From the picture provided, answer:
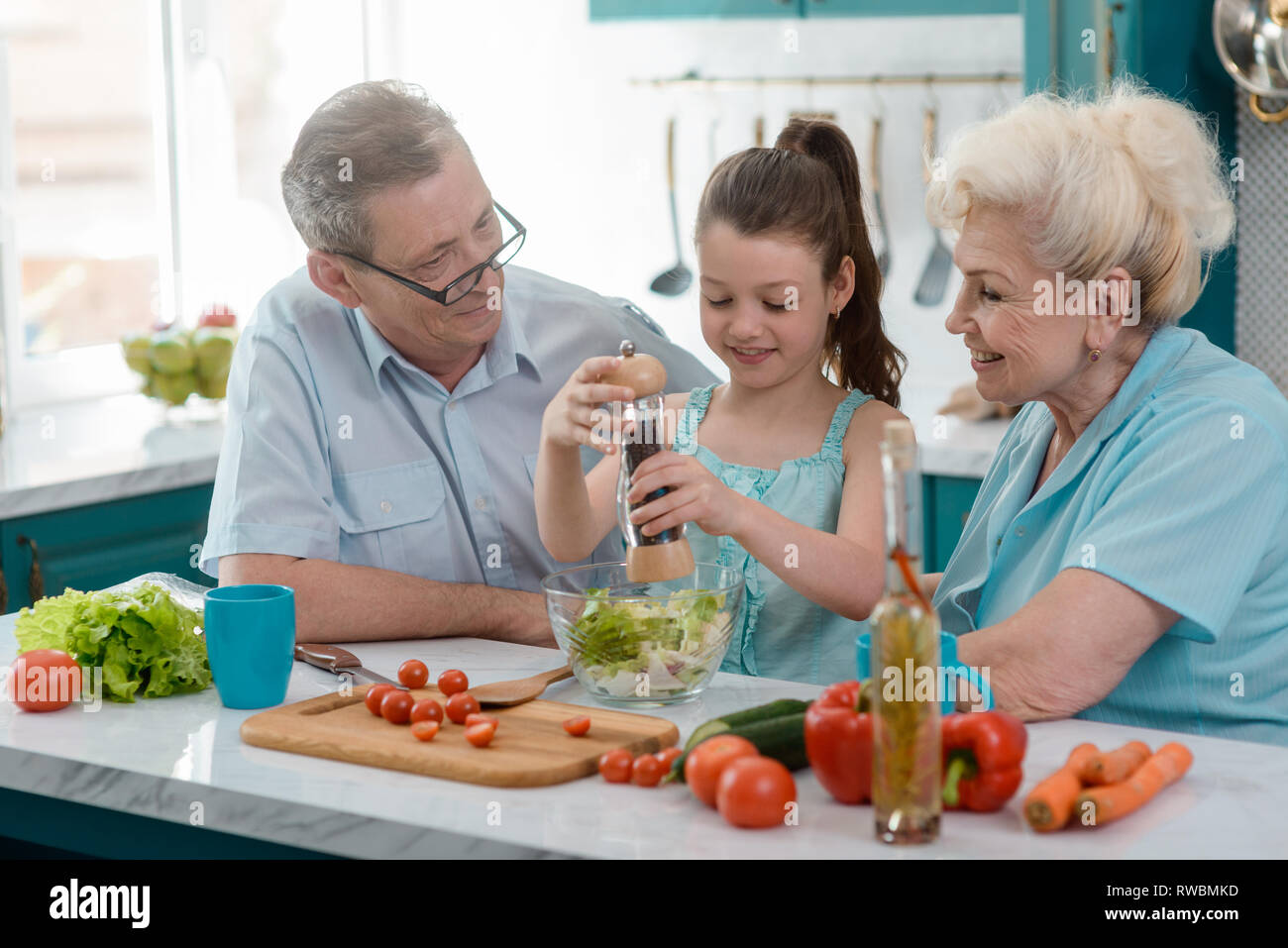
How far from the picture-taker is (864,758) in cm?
121

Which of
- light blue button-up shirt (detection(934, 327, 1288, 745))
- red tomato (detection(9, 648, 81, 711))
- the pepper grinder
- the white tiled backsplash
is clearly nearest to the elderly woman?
light blue button-up shirt (detection(934, 327, 1288, 745))

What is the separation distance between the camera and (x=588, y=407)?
162 centimetres

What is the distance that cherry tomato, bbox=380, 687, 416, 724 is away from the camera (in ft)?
4.72

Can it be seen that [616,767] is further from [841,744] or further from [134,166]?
[134,166]

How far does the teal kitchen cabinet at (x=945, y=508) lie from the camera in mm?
2896

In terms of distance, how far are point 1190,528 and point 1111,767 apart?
1.22ft

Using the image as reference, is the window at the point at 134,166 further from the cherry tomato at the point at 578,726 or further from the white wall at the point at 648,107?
the cherry tomato at the point at 578,726

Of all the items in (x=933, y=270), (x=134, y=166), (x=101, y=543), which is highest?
(x=134, y=166)

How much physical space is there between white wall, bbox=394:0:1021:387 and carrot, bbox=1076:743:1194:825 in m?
2.42

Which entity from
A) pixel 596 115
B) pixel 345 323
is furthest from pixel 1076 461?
pixel 596 115

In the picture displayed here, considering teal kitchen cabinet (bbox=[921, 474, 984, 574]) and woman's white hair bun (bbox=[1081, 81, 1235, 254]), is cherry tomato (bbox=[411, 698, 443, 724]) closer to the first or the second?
woman's white hair bun (bbox=[1081, 81, 1235, 254])

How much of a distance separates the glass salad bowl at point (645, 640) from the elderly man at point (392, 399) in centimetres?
43

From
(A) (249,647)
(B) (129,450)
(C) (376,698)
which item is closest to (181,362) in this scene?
(B) (129,450)
